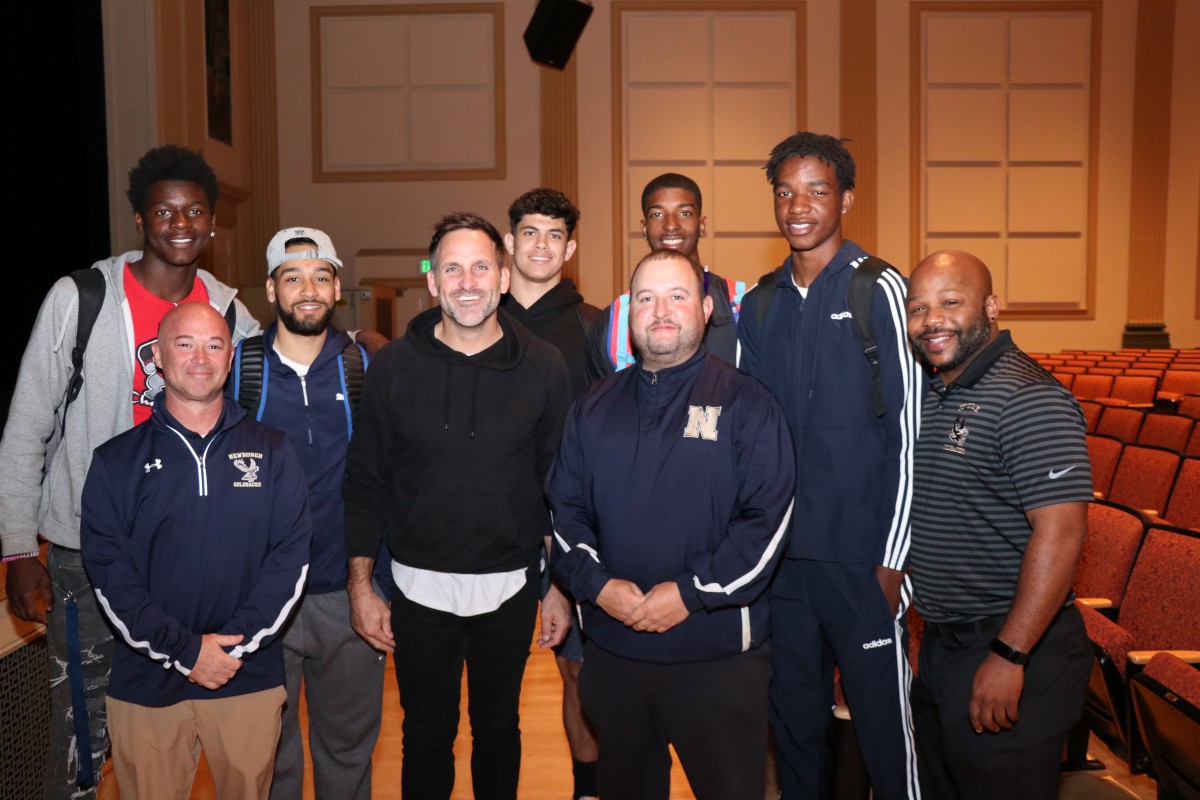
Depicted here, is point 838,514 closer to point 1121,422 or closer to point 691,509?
point 691,509

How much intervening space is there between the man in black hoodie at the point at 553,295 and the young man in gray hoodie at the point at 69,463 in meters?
1.01

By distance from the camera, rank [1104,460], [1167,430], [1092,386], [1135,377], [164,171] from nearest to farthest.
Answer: [164,171] → [1104,460] → [1167,430] → [1135,377] → [1092,386]

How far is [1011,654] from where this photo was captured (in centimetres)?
180

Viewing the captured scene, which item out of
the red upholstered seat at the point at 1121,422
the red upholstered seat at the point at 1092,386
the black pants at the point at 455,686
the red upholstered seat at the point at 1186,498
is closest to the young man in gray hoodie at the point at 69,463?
the black pants at the point at 455,686

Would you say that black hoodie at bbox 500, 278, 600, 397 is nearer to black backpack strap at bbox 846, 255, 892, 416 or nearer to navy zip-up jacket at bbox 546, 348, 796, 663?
navy zip-up jacket at bbox 546, 348, 796, 663

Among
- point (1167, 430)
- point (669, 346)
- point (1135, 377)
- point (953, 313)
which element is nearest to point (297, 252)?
point (669, 346)

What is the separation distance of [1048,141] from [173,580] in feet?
38.0

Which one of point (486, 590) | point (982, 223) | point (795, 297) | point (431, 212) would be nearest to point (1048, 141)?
point (982, 223)

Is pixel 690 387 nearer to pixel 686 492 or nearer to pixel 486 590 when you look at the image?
pixel 686 492

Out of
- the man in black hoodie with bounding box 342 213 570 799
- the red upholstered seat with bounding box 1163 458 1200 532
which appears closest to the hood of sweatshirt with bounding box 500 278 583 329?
the man in black hoodie with bounding box 342 213 570 799

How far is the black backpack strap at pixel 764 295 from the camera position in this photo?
94.1 inches

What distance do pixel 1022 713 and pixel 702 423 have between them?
888 millimetres

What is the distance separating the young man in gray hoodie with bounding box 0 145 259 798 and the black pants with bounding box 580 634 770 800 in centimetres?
131

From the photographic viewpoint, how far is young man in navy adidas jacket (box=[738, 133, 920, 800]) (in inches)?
84.7
